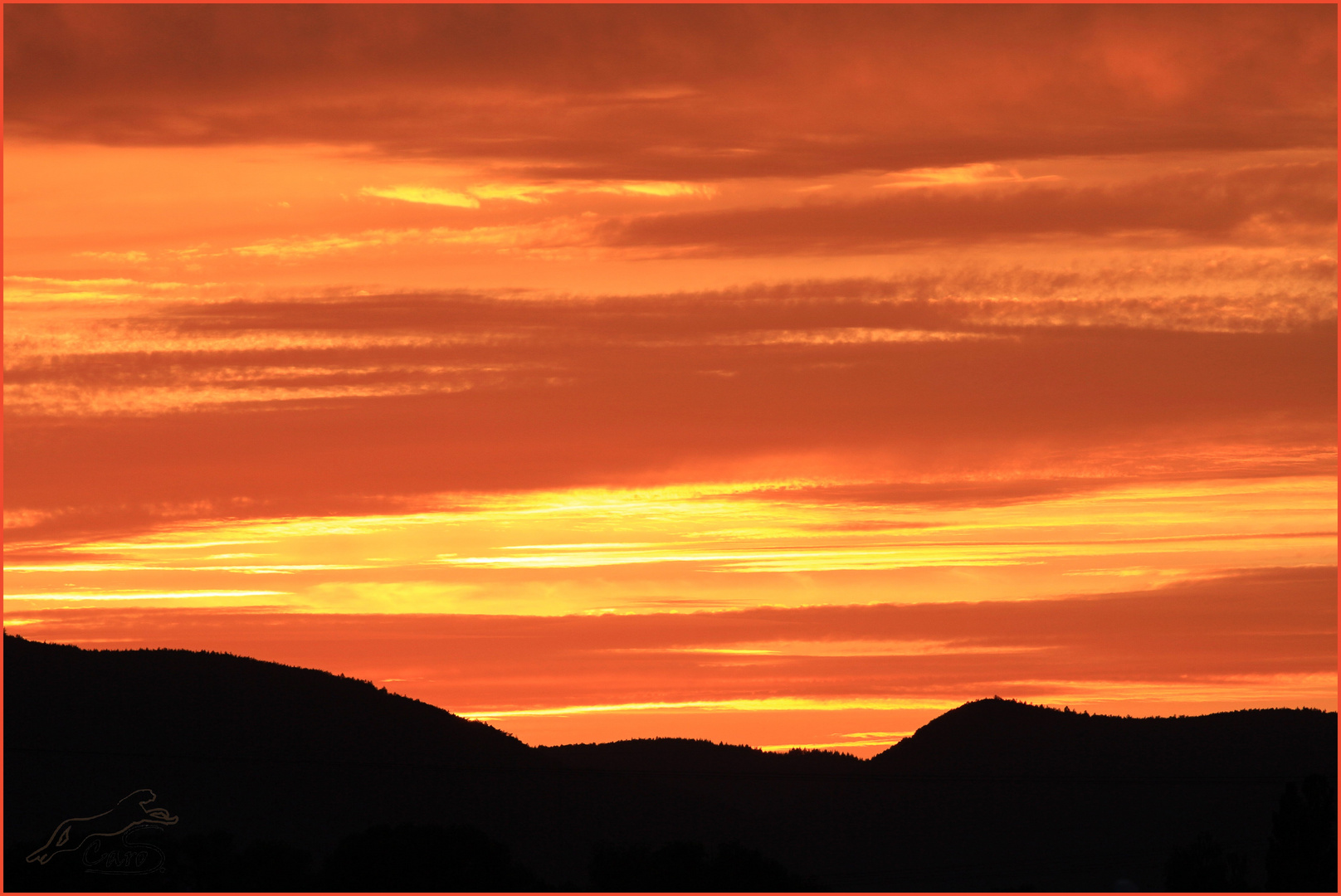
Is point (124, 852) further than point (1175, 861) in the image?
No

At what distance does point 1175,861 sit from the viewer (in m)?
140

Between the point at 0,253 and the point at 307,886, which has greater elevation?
the point at 0,253

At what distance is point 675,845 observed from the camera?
486 feet

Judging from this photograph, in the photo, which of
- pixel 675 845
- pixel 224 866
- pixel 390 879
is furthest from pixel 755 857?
pixel 224 866

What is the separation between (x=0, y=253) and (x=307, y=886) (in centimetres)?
9168

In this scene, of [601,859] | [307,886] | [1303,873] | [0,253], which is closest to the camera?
[0,253]

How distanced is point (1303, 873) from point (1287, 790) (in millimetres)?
8056

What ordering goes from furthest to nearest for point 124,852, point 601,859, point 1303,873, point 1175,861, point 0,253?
point 601,859, point 1175,861, point 1303,873, point 124,852, point 0,253

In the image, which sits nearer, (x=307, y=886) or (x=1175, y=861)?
(x=307, y=886)

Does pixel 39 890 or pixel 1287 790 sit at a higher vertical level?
pixel 1287 790

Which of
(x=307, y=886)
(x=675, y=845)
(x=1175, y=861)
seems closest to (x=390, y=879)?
(x=307, y=886)

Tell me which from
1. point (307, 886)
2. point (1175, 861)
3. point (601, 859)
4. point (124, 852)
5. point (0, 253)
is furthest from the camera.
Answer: point (601, 859)

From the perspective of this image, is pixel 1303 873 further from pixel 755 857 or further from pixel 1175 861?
pixel 755 857

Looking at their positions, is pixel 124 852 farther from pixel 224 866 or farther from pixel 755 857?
pixel 755 857
